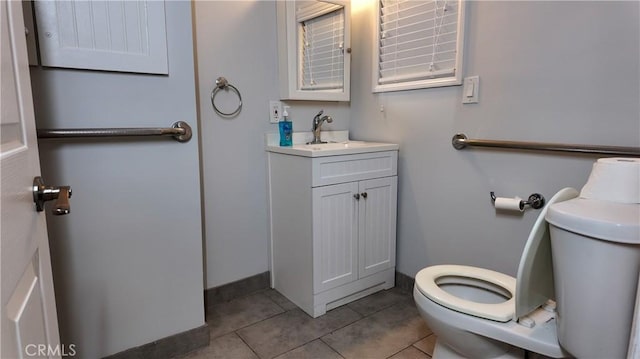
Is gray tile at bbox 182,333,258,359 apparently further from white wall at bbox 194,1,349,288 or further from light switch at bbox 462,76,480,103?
light switch at bbox 462,76,480,103

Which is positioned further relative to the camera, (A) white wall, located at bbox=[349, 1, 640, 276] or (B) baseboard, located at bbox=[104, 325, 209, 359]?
(B) baseboard, located at bbox=[104, 325, 209, 359]

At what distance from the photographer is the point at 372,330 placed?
1.71 m

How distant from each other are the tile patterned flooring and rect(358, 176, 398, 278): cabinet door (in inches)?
8.0

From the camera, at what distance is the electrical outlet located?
6.57 feet

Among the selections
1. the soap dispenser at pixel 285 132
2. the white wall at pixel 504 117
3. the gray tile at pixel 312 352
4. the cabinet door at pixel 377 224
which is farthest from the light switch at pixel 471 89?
the gray tile at pixel 312 352

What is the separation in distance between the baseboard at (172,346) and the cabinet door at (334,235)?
0.56 metres

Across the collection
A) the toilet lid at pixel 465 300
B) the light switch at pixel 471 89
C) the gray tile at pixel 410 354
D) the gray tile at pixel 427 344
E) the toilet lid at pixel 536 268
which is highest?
the light switch at pixel 471 89

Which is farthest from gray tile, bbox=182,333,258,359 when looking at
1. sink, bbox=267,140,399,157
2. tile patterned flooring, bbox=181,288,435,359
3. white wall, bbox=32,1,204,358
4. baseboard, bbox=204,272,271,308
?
sink, bbox=267,140,399,157

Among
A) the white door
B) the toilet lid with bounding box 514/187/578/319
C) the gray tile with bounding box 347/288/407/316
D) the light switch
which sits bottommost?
the gray tile with bounding box 347/288/407/316

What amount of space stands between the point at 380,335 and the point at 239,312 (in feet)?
2.39

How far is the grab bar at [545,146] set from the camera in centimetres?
124

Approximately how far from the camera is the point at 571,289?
920 millimetres

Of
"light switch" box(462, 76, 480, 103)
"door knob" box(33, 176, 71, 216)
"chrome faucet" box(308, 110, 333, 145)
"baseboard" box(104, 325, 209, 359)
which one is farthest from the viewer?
"chrome faucet" box(308, 110, 333, 145)

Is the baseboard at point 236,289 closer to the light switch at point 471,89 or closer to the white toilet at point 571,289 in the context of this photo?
the white toilet at point 571,289
